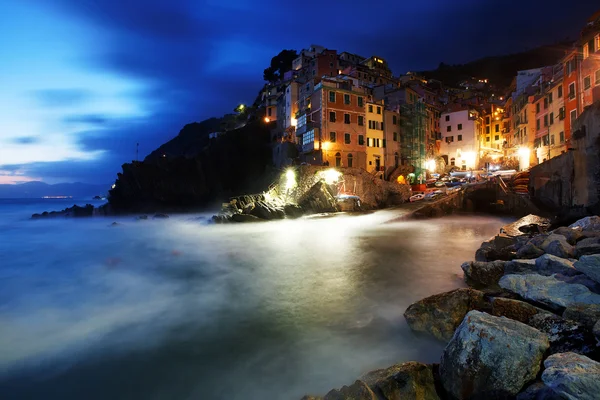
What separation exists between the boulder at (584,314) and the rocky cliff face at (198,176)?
199ft

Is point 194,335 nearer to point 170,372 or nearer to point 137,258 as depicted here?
point 170,372

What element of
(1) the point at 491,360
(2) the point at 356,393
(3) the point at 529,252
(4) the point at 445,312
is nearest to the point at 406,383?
(2) the point at 356,393

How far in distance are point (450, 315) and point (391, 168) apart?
4925 cm

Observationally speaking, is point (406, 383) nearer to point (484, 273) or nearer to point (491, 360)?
point (491, 360)

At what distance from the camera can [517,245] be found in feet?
43.6

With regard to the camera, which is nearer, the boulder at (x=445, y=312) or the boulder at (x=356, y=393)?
the boulder at (x=356, y=393)

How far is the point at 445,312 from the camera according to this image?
7.02 meters

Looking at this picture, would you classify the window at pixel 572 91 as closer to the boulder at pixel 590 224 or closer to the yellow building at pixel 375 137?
the yellow building at pixel 375 137

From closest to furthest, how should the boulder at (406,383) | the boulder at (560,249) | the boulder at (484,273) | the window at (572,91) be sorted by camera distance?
the boulder at (406,383) < the boulder at (560,249) < the boulder at (484,273) < the window at (572,91)

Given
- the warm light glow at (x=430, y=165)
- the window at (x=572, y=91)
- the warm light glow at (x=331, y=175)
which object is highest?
the window at (x=572, y=91)

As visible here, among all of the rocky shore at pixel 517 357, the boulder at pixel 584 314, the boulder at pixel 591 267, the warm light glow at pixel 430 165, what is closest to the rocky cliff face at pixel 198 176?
the warm light glow at pixel 430 165

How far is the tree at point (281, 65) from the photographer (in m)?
88.4

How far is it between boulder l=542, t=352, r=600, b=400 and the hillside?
15134 centimetres

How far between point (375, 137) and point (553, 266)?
45861mm
